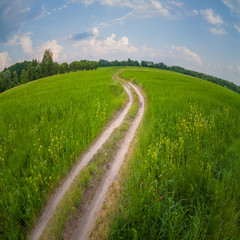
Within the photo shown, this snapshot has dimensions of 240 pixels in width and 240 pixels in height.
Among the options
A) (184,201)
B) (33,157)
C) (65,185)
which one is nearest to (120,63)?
(33,157)

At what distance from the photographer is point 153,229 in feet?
6.70

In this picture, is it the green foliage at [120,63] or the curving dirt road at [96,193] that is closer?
the curving dirt road at [96,193]

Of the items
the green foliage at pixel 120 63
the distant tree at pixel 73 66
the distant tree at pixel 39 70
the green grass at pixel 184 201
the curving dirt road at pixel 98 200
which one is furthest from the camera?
the green foliage at pixel 120 63

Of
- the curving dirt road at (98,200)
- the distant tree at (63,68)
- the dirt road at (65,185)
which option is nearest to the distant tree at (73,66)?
the distant tree at (63,68)

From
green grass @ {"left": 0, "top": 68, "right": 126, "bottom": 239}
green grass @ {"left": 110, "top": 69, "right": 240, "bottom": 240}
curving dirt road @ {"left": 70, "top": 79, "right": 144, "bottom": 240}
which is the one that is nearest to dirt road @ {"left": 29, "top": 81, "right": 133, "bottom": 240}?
green grass @ {"left": 0, "top": 68, "right": 126, "bottom": 239}

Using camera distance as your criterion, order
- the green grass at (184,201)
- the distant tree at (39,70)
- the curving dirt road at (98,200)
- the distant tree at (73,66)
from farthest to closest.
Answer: the distant tree at (73,66) < the distant tree at (39,70) < the curving dirt road at (98,200) < the green grass at (184,201)

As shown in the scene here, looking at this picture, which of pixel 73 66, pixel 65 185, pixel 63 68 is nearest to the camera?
pixel 65 185

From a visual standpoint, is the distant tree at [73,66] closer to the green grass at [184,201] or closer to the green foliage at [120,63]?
the green foliage at [120,63]

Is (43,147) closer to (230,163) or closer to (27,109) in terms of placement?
(27,109)

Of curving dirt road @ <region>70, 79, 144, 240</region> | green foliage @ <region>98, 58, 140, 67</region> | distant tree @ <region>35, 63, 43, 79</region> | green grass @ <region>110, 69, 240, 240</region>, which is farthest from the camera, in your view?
green foliage @ <region>98, 58, 140, 67</region>

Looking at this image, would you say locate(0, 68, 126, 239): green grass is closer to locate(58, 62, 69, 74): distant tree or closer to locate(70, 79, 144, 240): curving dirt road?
locate(70, 79, 144, 240): curving dirt road

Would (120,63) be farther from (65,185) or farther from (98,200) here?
(98,200)

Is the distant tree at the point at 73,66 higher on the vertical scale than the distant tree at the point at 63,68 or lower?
higher

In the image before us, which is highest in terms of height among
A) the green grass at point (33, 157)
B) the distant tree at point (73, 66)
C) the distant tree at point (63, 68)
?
the distant tree at point (73, 66)
